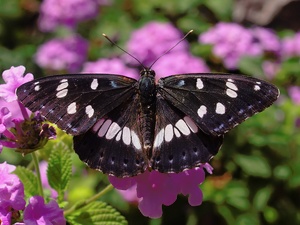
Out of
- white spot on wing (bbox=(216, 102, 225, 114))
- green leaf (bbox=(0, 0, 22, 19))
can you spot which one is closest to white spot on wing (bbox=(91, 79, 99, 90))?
white spot on wing (bbox=(216, 102, 225, 114))

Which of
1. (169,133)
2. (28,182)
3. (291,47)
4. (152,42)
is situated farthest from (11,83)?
(291,47)

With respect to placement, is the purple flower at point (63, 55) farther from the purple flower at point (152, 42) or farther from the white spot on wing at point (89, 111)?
the white spot on wing at point (89, 111)

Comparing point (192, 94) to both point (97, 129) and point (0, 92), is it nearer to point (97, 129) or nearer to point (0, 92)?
point (97, 129)

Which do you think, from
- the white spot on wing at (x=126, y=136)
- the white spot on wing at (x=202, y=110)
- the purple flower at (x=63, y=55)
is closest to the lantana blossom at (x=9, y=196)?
the white spot on wing at (x=126, y=136)

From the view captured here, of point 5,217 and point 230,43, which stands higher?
point 230,43

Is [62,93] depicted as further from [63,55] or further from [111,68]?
[63,55]

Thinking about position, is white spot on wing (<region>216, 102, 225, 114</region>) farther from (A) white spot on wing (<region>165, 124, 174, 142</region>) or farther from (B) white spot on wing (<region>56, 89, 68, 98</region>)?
(B) white spot on wing (<region>56, 89, 68, 98</region>)
